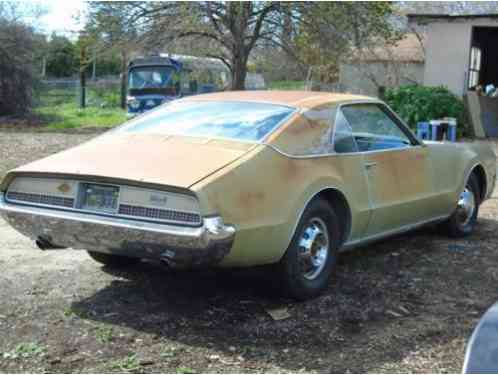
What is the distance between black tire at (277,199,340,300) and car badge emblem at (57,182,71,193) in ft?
4.73

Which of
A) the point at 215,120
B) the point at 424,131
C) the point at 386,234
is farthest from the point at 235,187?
the point at 424,131

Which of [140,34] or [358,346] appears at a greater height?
[140,34]

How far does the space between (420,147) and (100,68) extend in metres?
46.0

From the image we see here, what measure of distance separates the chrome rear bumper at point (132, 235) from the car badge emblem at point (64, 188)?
14 cm

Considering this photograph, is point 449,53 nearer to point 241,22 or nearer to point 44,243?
point 241,22

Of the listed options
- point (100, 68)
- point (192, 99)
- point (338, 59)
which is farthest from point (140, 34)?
point (100, 68)

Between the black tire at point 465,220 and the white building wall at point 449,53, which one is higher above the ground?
the white building wall at point 449,53

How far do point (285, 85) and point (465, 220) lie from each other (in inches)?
968

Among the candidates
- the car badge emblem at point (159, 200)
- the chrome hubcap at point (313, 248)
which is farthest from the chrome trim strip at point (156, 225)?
Result: the chrome hubcap at point (313, 248)

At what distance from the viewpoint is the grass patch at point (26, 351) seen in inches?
158

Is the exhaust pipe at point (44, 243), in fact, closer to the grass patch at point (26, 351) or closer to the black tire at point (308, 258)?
the grass patch at point (26, 351)

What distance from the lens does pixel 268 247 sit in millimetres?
4590

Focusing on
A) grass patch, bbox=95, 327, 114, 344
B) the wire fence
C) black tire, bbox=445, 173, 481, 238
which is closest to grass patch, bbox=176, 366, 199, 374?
grass patch, bbox=95, 327, 114, 344

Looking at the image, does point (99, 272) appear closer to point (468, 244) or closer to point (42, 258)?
point (42, 258)
